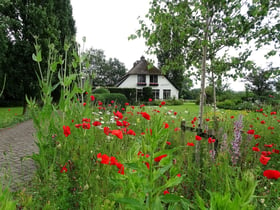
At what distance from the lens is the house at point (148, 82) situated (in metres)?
34.2

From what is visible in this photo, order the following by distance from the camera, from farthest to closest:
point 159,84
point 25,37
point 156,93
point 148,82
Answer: point 156,93, point 159,84, point 148,82, point 25,37

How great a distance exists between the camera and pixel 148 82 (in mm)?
34750

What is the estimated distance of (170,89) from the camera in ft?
116

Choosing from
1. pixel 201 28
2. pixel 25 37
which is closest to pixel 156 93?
pixel 25 37

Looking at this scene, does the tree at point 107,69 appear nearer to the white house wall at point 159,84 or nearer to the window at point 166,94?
the white house wall at point 159,84

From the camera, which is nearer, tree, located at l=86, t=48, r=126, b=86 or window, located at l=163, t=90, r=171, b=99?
window, located at l=163, t=90, r=171, b=99

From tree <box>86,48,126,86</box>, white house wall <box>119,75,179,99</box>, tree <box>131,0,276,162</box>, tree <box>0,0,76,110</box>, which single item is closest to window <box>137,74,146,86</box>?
white house wall <box>119,75,179,99</box>

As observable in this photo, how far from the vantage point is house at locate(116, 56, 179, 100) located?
34.2 metres

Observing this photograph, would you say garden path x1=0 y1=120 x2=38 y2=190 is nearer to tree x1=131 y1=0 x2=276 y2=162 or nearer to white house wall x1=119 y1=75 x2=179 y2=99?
tree x1=131 y1=0 x2=276 y2=162

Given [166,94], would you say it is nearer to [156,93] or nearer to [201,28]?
[156,93]

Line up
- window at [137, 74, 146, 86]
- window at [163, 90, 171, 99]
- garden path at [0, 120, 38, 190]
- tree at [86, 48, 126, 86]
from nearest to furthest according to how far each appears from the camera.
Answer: garden path at [0, 120, 38, 190] → window at [137, 74, 146, 86] → window at [163, 90, 171, 99] → tree at [86, 48, 126, 86]

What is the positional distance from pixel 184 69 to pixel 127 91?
24155 mm

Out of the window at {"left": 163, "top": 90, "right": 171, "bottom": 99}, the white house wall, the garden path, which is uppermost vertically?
the white house wall

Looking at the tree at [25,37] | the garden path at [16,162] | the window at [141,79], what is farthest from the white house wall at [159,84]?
the garden path at [16,162]
